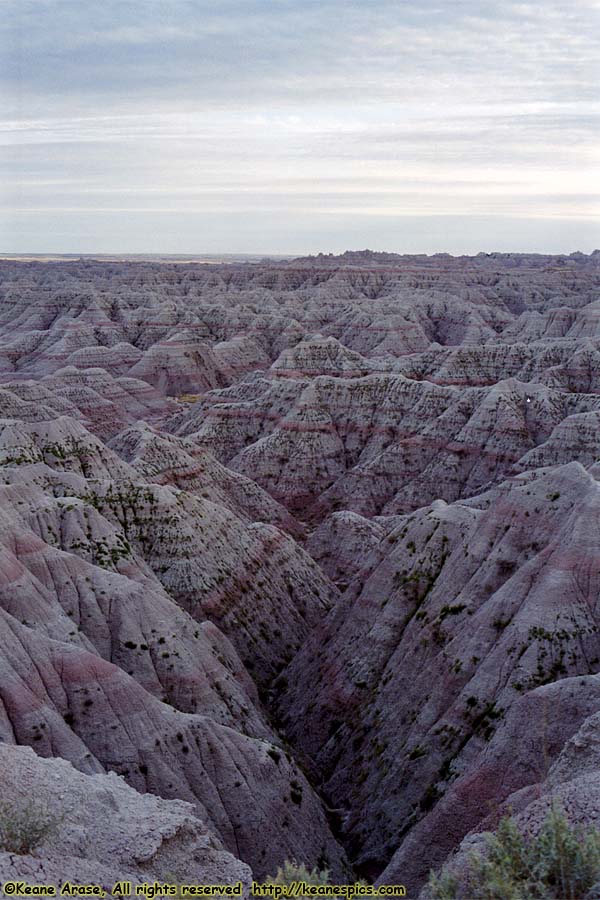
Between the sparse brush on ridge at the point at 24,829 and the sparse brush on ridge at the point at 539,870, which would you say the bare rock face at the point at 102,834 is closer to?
the sparse brush on ridge at the point at 24,829

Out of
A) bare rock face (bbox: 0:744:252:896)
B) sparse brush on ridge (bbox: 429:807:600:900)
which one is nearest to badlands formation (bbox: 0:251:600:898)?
bare rock face (bbox: 0:744:252:896)

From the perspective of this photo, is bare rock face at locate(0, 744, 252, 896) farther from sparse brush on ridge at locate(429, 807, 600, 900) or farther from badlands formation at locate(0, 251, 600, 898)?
sparse brush on ridge at locate(429, 807, 600, 900)

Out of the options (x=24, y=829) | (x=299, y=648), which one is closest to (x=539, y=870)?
(x=24, y=829)

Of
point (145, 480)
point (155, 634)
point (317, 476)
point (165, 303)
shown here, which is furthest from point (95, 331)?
point (155, 634)

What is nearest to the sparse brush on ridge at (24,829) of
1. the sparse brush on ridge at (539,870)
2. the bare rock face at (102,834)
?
the bare rock face at (102,834)

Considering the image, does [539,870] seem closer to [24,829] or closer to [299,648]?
[24,829]
